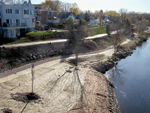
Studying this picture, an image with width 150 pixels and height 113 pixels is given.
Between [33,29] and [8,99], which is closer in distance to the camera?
[8,99]

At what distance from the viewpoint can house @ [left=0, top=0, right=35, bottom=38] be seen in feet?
102

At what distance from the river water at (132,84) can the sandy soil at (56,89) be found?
2149 mm

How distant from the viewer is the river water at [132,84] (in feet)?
56.1

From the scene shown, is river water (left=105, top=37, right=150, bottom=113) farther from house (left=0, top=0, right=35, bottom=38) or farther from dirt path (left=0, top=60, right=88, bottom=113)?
house (left=0, top=0, right=35, bottom=38)

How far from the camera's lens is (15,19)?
3369 centimetres

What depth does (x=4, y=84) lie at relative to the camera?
16750 mm

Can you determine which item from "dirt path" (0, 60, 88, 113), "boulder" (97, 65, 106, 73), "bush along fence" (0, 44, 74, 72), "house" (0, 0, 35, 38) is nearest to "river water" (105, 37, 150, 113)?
"boulder" (97, 65, 106, 73)

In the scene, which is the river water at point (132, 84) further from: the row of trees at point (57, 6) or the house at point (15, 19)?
the row of trees at point (57, 6)

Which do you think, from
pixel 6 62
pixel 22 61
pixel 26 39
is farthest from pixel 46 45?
pixel 6 62

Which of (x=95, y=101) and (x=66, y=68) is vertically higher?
(x=66, y=68)

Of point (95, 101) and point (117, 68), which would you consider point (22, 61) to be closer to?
point (95, 101)

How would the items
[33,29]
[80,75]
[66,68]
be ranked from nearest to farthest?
[80,75]
[66,68]
[33,29]

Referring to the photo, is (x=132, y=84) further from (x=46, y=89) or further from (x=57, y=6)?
(x=57, y=6)

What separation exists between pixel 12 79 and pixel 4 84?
4.66 feet
